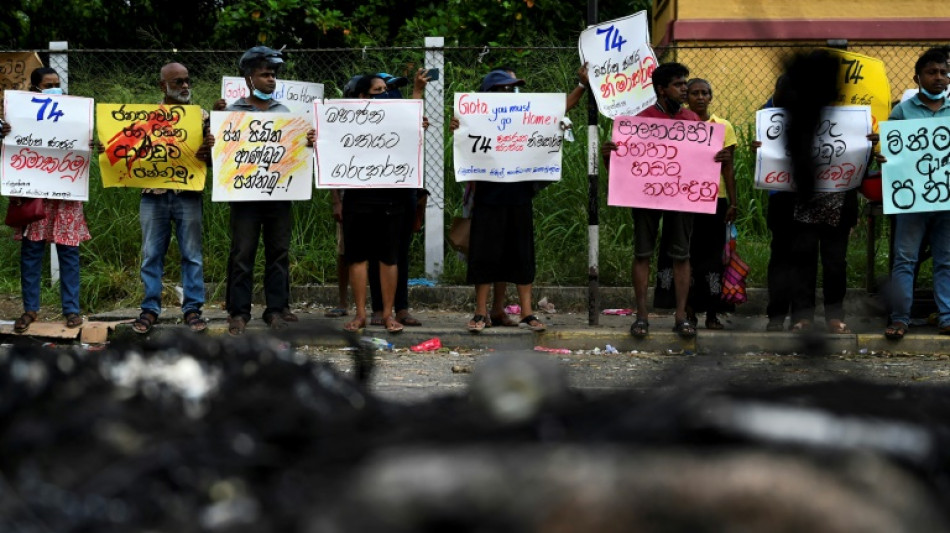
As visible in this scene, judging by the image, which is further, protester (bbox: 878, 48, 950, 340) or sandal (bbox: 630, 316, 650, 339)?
sandal (bbox: 630, 316, 650, 339)

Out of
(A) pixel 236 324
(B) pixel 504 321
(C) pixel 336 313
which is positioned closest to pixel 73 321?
(A) pixel 236 324

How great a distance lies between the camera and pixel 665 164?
376 inches

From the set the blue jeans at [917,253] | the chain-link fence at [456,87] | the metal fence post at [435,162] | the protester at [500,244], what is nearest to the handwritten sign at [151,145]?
the chain-link fence at [456,87]

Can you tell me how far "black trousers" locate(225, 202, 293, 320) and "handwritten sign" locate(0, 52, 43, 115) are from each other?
2.91m

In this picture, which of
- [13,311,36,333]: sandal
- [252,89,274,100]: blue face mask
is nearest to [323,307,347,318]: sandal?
[252,89,274,100]: blue face mask

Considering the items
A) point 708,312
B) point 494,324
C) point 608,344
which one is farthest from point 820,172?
point 494,324

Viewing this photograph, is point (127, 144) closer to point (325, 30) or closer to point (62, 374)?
point (325, 30)

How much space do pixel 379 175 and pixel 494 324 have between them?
157 cm

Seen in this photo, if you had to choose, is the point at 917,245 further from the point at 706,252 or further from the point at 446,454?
the point at 446,454

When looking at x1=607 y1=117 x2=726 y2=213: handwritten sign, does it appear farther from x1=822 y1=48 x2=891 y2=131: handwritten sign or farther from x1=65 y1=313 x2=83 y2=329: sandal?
x1=65 y1=313 x2=83 y2=329: sandal

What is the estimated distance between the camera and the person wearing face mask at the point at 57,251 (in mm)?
9695

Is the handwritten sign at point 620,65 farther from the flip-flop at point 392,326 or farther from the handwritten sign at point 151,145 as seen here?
the handwritten sign at point 151,145

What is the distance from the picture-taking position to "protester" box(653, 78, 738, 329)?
9.66 metres

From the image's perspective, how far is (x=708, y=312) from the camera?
985cm
